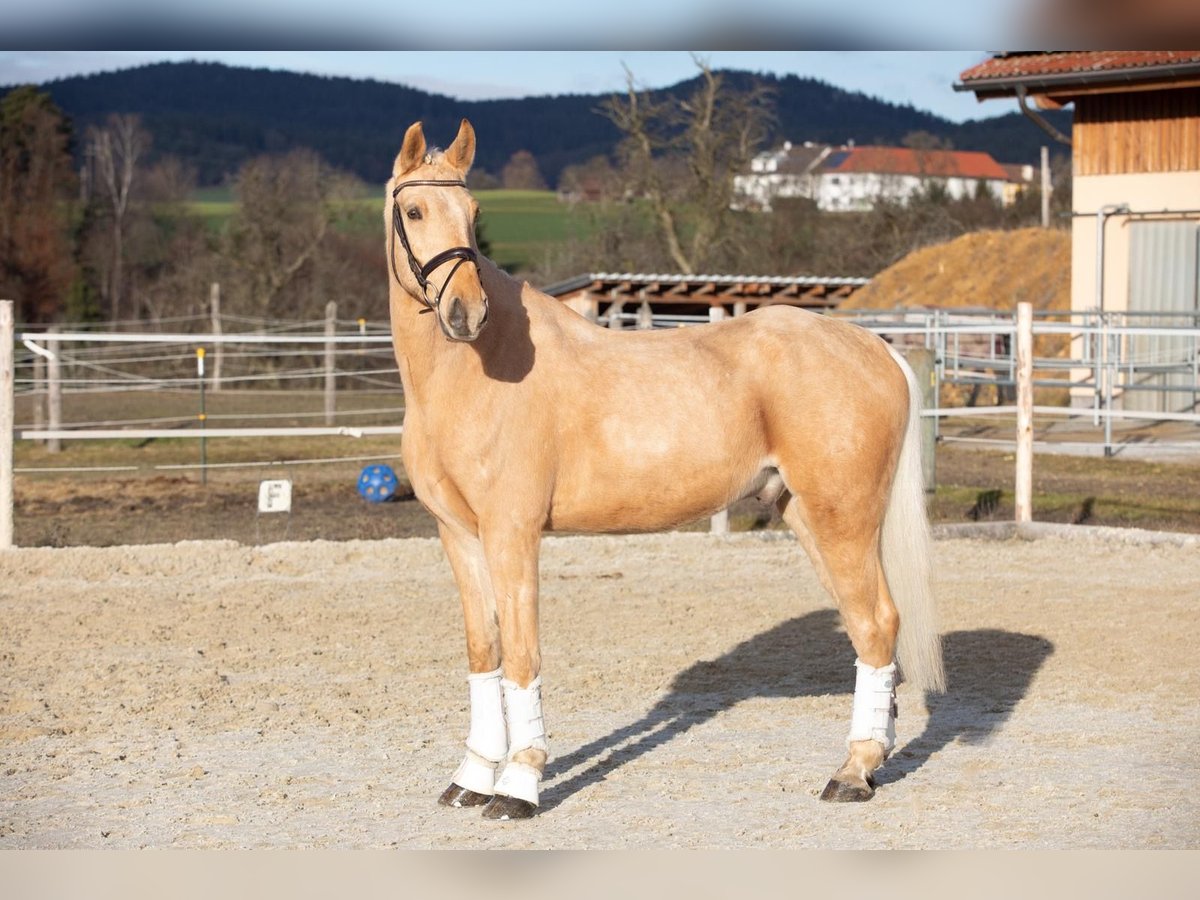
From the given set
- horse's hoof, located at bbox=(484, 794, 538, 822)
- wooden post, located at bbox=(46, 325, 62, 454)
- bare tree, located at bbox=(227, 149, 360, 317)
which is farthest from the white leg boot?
bare tree, located at bbox=(227, 149, 360, 317)

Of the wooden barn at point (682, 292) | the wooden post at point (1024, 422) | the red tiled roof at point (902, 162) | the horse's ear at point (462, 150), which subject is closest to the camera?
the horse's ear at point (462, 150)

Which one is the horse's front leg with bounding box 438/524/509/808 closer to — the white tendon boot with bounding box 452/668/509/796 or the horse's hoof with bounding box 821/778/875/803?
the white tendon boot with bounding box 452/668/509/796

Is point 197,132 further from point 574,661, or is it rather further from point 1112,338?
point 574,661

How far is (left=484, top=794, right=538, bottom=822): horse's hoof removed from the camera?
14.0ft

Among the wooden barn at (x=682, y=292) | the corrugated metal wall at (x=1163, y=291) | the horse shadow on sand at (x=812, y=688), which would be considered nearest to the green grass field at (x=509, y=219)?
the wooden barn at (x=682, y=292)

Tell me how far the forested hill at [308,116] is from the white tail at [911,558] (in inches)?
→ 2336

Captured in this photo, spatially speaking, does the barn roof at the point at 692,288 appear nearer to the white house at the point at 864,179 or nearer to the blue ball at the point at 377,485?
the blue ball at the point at 377,485

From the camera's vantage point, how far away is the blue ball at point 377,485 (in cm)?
1210

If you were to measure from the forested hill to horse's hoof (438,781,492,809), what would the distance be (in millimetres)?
60133

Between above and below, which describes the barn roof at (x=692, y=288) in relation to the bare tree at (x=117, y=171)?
below

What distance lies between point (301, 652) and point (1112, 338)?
13.0m

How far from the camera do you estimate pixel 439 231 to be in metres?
4.07

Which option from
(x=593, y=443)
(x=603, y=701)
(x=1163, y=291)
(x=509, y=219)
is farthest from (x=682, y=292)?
(x=509, y=219)

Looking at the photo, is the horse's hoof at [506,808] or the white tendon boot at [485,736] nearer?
the horse's hoof at [506,808]
